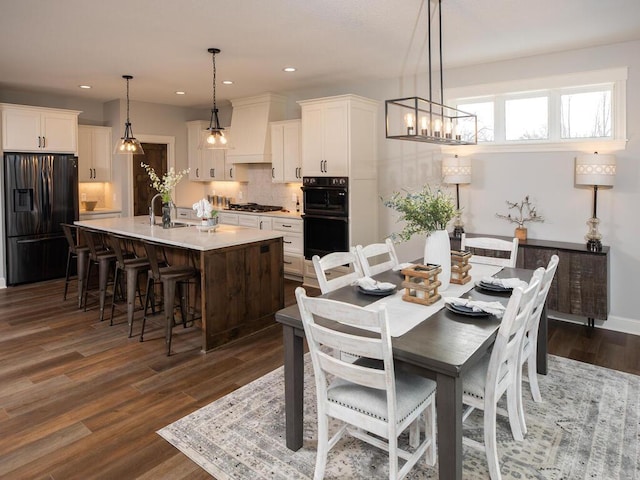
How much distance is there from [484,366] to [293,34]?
323 cm

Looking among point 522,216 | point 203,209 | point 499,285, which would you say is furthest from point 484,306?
point 203,209

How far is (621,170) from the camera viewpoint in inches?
169

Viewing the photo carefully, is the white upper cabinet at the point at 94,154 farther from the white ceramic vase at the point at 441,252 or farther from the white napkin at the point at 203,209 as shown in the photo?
the white ceramic vase at the point at 441,252

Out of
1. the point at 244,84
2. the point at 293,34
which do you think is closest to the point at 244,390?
the point at 293,34

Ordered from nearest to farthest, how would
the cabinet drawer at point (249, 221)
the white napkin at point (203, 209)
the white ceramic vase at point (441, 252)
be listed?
the white ceramic vase at point (441, 252) < the white napkin at point (203, 209) < the cabinet drawer at point (249, 221)

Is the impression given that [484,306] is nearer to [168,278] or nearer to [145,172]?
[168,278]

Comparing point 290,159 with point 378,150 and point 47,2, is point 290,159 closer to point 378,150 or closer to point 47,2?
point 378,150

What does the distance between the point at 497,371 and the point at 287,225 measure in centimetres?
460

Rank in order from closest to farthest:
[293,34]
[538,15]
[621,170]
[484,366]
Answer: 1. [484,366]
2. [538,15]
3. [293,34]
4. [621,170]

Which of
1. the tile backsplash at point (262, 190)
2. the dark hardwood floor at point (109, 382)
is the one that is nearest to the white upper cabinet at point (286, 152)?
the tile backsplash at point (262, 190)

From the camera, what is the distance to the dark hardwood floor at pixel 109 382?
7.89 ft

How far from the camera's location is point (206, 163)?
318 inches

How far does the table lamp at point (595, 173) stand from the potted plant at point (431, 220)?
2.15 metres

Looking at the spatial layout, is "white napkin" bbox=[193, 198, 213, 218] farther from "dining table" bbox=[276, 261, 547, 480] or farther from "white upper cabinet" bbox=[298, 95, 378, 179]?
"dining table" bbox=[276, 261, 547, 480]
